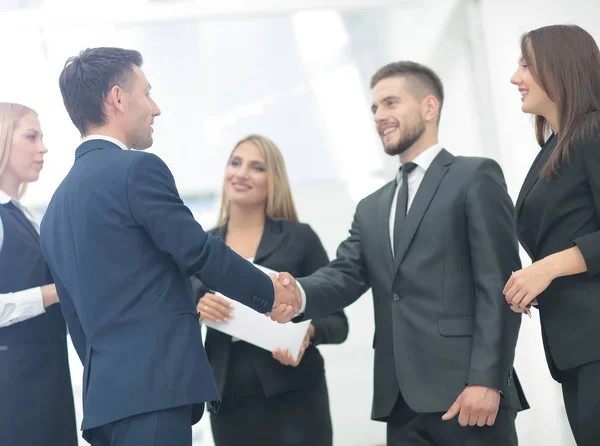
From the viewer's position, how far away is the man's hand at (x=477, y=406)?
1968mm

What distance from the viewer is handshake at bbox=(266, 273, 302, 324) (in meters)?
2.25

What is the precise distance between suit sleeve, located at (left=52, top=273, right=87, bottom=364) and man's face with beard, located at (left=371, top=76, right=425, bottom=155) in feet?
3.97

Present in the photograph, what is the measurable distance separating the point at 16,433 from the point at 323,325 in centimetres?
116

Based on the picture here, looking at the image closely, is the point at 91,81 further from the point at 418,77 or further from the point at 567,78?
the point at 567,78

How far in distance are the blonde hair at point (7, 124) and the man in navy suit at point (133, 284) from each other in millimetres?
735

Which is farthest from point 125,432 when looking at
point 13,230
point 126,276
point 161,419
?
point 13,230

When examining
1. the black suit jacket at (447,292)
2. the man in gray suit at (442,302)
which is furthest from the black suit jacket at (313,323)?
the black suit jacket at (447,292)

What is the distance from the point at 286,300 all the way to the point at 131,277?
0.67m

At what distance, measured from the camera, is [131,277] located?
68.2 inches

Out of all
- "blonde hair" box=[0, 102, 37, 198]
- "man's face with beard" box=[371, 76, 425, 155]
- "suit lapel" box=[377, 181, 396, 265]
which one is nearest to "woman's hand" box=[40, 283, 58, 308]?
"blonde hair" box=[0, 102, 37, 198]

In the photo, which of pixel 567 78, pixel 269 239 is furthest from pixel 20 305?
pixel 567 78

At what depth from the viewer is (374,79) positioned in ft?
8.88

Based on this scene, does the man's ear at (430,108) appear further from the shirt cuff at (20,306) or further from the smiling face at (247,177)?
the shirt cuff at (20,306)

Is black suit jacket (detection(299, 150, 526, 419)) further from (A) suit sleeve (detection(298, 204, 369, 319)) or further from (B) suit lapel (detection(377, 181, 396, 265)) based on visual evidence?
(A) suit sleeve (detection(298, 204, 369, 319))
